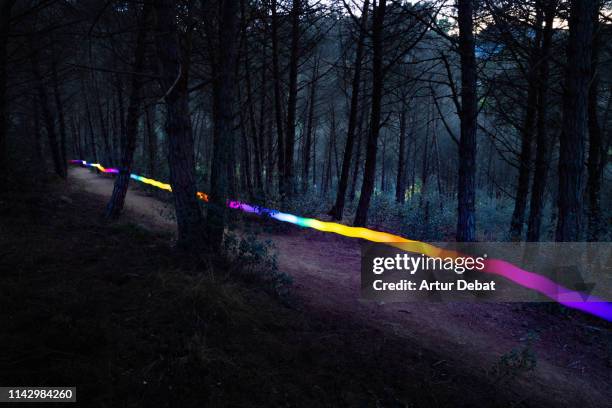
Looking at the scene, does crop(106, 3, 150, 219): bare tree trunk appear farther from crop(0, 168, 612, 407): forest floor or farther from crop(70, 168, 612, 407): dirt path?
crop(70, 168, 612, 407): dirt path

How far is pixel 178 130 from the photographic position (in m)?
5.86

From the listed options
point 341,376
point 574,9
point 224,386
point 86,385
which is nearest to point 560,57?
point 574,9

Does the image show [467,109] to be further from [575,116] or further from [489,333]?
[489,333]

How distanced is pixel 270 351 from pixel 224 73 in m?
4.71

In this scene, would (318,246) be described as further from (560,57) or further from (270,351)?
(560,57)

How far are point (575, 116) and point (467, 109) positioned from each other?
1721mm

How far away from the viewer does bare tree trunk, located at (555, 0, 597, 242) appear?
233 inches

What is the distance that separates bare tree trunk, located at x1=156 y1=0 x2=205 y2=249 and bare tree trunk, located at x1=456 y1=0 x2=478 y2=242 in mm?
4680

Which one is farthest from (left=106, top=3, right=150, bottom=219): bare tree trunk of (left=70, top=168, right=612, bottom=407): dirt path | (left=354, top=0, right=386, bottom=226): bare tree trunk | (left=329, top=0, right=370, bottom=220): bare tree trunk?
(left=329, top=0, right=370, bottom=220): bare tree trunk

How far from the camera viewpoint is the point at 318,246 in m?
10.3

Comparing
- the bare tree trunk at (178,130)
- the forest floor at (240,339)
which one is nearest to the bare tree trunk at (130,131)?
the forest floor at (240,339)

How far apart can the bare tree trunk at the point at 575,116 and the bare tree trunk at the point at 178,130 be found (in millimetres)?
6293

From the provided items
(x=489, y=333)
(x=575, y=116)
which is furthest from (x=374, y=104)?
(x=489, y=333)

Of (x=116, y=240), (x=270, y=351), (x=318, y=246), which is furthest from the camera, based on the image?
(x=318, y=246)
